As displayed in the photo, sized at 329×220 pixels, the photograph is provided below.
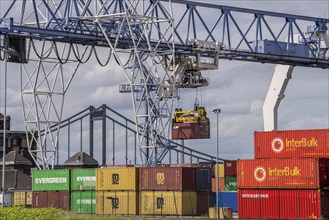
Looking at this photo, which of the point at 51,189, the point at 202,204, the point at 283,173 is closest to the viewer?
the point at 283,173

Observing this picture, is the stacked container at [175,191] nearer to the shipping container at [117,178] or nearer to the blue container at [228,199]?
the shipping container at [117,178]

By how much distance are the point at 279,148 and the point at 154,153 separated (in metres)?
24.6

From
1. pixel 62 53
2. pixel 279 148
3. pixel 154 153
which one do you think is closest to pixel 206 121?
pixel 154 153

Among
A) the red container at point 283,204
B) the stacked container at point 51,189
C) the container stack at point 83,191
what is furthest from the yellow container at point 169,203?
the stacked container at point 51,189

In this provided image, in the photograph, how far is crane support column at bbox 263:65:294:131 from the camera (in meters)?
98.3

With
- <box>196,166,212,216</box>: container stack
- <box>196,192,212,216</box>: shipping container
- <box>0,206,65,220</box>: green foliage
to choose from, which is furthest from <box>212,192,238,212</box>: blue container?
<box>0,206,65,220</box>: green foliage

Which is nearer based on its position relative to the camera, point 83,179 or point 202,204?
point 202,204

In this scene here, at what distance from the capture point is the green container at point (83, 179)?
80569 mm

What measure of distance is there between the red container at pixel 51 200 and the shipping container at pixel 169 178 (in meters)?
8.84

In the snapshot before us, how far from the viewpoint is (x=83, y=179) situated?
81.2 m

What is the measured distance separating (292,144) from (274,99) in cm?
3444

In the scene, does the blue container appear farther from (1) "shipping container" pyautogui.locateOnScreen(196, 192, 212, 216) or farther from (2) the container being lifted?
(2) the container being lifted

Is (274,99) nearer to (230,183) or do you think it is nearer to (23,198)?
(230,183)

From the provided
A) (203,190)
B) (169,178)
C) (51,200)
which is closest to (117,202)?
(169,178)
